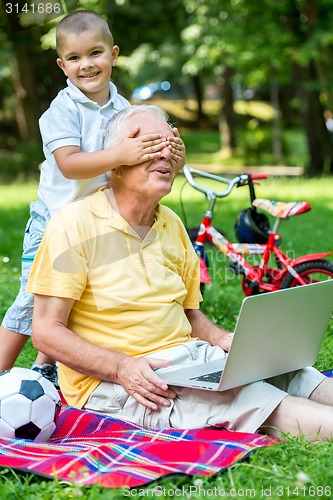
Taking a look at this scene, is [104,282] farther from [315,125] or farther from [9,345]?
[315,125]

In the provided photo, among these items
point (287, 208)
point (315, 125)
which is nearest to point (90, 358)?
point (287, 208)

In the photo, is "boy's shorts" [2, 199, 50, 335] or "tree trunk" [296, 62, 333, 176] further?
"tree trunk" [296, 62, 333, 176]

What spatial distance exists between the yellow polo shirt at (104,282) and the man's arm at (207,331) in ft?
0.67

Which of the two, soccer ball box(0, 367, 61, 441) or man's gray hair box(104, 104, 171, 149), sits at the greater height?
man's gray hair box(104, 104, 171, 149)

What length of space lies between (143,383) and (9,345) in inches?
44.1

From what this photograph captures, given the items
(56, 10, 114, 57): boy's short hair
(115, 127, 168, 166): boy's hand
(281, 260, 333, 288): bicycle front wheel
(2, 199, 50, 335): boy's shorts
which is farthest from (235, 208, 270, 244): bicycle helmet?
(115, 127, 168, 166): boy's hand

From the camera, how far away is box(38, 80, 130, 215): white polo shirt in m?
3.58

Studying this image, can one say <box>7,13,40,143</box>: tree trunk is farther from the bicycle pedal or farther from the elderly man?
the elderly man

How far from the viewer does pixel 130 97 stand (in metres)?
26.0

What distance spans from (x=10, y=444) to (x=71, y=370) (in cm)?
39

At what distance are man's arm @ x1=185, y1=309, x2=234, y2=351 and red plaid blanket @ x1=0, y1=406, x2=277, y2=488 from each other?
53 cm

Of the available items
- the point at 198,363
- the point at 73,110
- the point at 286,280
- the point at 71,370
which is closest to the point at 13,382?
the point at 71,370

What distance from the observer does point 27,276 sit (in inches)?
151

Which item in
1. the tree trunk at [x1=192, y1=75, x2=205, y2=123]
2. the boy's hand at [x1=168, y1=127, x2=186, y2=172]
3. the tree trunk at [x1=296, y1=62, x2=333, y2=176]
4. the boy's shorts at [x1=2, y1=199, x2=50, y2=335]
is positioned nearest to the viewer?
the boy's hand at [x1=168, y1=127, x2=186, y2=172]
